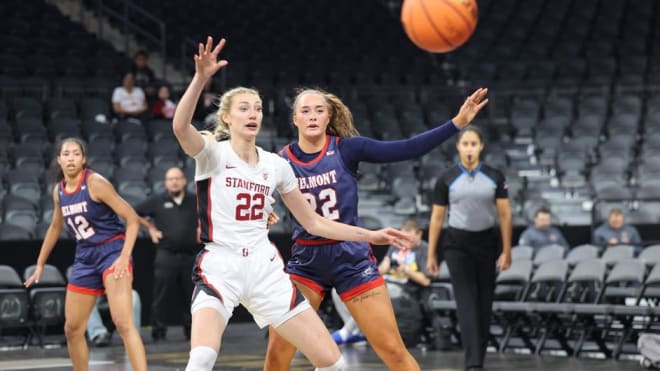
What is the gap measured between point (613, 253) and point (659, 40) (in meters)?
12.5

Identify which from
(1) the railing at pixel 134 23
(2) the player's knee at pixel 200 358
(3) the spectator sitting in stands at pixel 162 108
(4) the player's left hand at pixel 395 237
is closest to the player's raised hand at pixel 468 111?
(4) the player's left hand at pixel 395 237

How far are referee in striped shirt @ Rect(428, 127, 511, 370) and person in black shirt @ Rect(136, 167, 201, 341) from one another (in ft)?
16.3

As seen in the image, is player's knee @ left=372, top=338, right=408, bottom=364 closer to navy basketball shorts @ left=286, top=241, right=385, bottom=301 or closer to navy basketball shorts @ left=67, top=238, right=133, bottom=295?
navy basketball shorts @ left=286, top=241, right=385, bottom=301

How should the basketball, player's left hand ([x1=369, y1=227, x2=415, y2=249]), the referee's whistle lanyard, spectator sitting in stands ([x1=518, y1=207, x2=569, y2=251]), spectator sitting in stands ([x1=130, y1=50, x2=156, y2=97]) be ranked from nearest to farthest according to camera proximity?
player's left hand ([x1=369, y1=227, x2=415, y2=249])
the referee's whistle lanyard
the basketball
spectator sitting in stands ([x1=518, y1=207, x2=569, y2=251])
spectator sitting in stands ([x1=130, y1=50, x2=156, y2=97])

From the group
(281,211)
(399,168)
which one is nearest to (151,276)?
(281,211)

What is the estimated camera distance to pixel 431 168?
1798 cm

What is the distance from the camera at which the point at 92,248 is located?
8062mm

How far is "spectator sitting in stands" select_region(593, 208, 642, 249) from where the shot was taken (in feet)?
46.1

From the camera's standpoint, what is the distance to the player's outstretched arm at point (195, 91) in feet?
17.1

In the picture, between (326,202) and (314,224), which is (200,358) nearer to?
(314,224)

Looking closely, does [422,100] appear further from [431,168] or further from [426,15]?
[426,15]

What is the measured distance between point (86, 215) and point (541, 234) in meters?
7.34

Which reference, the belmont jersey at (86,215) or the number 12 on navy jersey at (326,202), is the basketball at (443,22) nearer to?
the belmont jersey at (86,215)

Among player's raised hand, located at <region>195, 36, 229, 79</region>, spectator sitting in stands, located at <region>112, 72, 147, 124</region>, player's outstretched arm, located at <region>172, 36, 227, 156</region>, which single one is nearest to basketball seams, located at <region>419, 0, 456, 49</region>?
player's outstretched arm, located at <region>172, 36, 227, 156</region>
